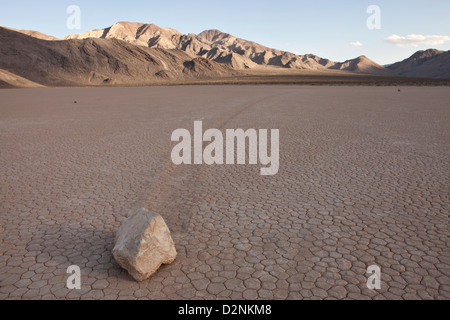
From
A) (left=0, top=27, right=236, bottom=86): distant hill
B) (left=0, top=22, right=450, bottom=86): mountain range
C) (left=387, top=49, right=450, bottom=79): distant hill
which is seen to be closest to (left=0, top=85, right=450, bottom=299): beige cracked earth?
(left=0, top=22, right=450, bottom=86): mountain range

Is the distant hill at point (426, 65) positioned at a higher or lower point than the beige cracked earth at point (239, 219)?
higher

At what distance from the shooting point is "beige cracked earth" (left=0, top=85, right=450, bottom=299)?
124 inches

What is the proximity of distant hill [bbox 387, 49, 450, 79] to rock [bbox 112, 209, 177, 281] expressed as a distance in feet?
477

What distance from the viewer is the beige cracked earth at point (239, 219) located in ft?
10.3

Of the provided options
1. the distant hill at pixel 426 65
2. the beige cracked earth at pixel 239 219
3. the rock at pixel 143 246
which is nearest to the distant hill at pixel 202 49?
the distant hill at pixel 426 65

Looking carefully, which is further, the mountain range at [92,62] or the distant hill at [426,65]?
the distant hill at [426,65]

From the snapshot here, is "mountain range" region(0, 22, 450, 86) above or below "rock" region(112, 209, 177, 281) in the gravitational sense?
above

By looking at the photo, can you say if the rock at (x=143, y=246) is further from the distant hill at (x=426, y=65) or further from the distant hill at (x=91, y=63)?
the distant hill at (x=426, y=65)

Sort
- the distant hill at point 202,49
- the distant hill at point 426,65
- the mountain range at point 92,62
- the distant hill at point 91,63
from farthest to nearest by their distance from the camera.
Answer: the distant hill at point 426,65
the distant hill at point 202,49
the distant hill at point 91,63
the mountain range at point 92,62

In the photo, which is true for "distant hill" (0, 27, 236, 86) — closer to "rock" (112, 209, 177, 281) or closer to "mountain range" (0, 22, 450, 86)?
"mountain range" (0, 22, 450, 86)

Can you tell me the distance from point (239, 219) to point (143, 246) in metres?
1.59

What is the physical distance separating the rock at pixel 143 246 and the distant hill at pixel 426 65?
477ft
